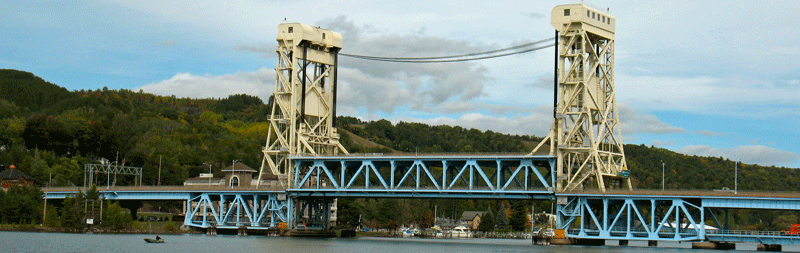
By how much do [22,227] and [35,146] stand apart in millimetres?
57088

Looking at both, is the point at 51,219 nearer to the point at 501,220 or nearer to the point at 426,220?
the point at 426,220

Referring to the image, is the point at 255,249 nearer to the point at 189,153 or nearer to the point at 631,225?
the point at 631,225

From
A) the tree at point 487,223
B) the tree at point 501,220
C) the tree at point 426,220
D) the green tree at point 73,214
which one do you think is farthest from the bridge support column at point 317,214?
the tree at point 426,220

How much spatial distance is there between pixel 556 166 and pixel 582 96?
7228 millimetres

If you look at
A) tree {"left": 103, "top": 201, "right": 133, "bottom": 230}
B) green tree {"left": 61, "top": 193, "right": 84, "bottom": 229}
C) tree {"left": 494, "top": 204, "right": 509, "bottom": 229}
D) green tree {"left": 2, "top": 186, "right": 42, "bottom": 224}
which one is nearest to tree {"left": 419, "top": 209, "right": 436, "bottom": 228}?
tree {"left": 494, "top": 204, "right": 509, "bottom": 229}

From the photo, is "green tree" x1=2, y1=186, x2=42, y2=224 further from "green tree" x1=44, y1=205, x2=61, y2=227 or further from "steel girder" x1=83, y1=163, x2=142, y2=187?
"steel girder" x1=83, y1=163, x2=142, y2=187

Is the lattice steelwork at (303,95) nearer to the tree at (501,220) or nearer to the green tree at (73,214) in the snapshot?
the green tree at (73,214)

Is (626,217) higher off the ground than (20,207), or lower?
higher

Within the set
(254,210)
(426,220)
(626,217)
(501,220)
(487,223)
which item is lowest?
(426,220)

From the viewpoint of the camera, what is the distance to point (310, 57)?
10694 cm

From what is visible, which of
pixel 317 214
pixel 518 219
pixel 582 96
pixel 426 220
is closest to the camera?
pixel 582 96

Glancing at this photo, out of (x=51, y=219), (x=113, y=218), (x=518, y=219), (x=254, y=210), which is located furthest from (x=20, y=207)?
(x=518, y=219)

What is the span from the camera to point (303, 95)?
10612cm

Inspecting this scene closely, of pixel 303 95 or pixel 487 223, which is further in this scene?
pixel 487 223
